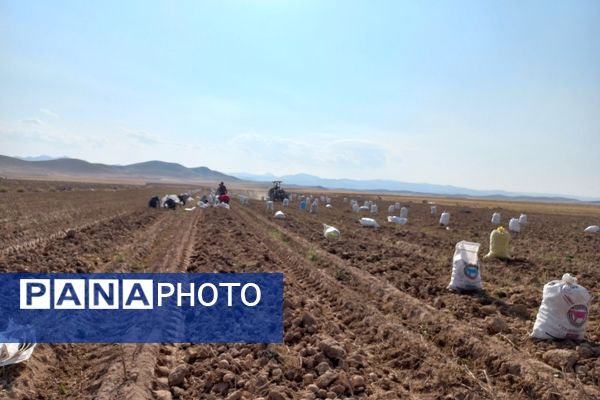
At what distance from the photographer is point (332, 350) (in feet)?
15.6

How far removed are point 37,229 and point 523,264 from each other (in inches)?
534

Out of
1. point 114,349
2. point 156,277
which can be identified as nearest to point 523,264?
point 156,277

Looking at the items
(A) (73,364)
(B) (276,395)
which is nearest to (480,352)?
(B) (276,395)

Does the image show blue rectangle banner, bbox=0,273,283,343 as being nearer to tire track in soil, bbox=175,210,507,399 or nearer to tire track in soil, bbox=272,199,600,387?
tire track in soil, bbox=175,210,507,399

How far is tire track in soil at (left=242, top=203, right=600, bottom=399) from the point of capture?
4.06 meters

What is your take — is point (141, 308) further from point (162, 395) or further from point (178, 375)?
point (162, 395)

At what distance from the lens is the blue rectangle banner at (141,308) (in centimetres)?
545

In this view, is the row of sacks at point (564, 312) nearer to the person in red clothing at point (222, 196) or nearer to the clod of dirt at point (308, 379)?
the clod of dirt at point (308, 379)

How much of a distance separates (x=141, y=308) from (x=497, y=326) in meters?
5.06

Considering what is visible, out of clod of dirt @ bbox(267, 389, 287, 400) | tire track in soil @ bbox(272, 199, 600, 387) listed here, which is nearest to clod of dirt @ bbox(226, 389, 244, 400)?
clod of dirt @ bbox(267, 389, 287, 400)

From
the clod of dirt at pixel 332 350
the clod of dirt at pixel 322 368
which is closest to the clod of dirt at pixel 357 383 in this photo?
the clod of dirt at pixel 322 368

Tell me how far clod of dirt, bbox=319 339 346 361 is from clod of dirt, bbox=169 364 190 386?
4.84 ft

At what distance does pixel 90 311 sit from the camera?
638 centimetres

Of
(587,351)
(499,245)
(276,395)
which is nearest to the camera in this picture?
(276,395)
